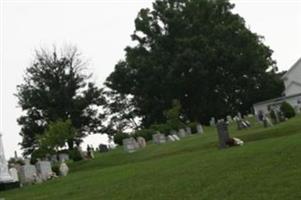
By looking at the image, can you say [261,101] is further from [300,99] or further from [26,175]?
[26,175]

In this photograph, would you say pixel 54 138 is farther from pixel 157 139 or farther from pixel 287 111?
pixel 287 111

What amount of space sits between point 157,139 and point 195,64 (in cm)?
2201

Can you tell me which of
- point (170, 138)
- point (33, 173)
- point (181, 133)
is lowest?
point (33, 173)

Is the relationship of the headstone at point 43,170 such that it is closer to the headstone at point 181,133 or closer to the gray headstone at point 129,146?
the gray headstone at point 129,146

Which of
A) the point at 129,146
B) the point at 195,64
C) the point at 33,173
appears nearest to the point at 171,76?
the point at 195,64

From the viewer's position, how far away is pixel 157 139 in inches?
1683

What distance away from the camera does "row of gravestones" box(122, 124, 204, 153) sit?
40.2 metres

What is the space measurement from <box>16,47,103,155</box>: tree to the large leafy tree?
155 inches

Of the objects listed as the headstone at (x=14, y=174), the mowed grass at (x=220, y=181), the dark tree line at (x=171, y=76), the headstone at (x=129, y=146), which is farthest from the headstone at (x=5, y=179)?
the dark tree line at (x=171, y=76)

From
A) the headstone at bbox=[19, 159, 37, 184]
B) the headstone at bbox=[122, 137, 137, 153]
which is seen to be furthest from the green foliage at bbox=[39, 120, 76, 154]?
the headstone at bbox=[19, 159, 37, 184]

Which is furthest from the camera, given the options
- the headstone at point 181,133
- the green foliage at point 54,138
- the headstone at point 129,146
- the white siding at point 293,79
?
the white siding at point 293,79

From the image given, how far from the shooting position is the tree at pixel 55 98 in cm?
6525

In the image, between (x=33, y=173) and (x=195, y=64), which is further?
(x=195, y=64)

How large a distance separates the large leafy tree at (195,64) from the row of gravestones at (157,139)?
668 inches
